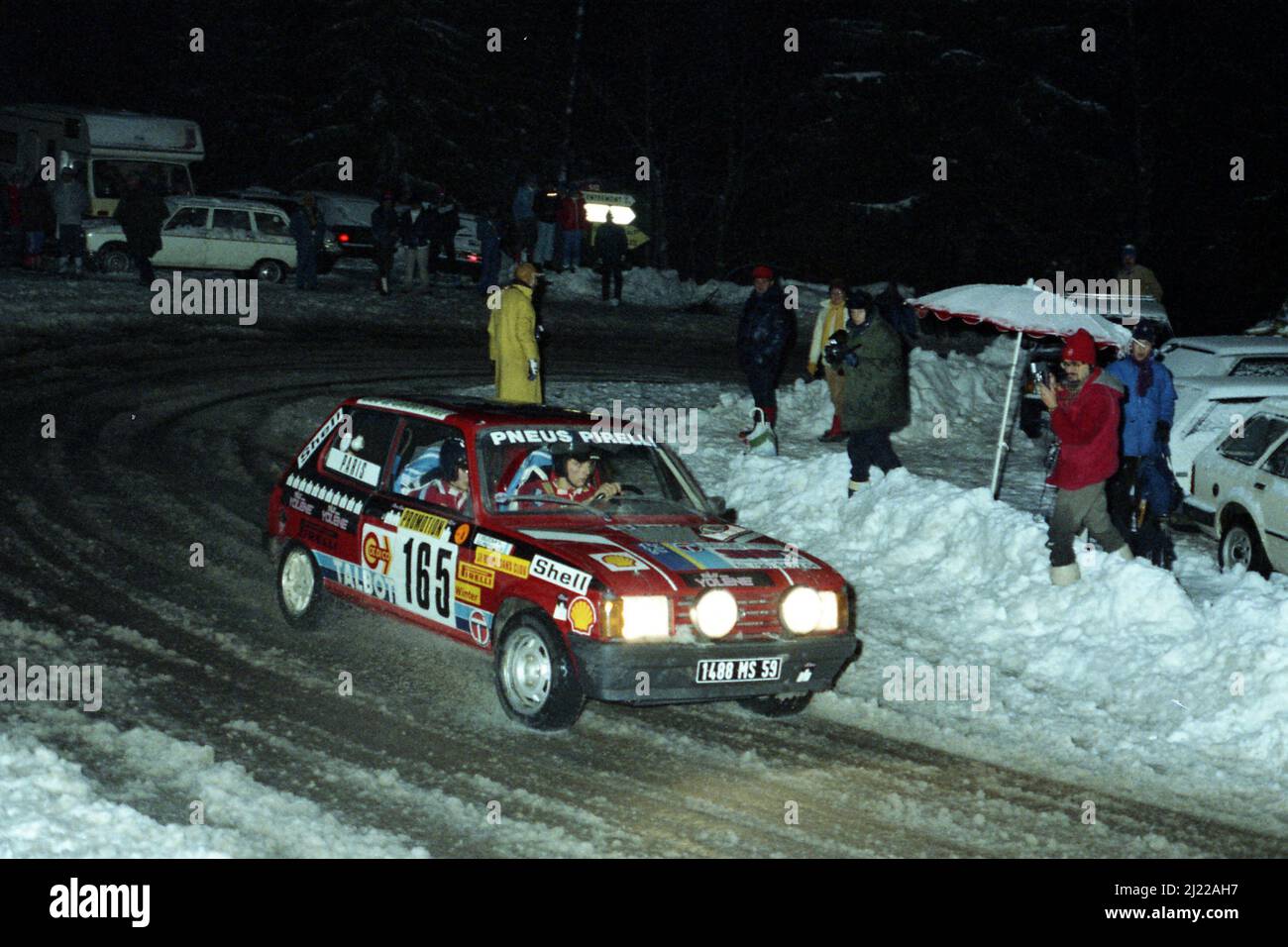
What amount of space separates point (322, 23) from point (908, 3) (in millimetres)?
16011

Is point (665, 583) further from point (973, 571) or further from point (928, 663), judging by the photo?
point (973, 571)

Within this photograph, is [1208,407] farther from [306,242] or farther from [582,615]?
[306,242]

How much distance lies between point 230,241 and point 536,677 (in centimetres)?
2153

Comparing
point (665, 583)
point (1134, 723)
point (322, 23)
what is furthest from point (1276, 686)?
point (322, 23)

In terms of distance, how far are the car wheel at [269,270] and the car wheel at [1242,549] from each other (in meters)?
19.7

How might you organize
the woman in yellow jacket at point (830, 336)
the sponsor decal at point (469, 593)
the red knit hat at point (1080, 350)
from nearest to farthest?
the sponsor decal at point (469, 593), the red knit hat at point (1080, 350), the woman in yellow jacket at point (830, 336)

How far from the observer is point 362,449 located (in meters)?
9.73

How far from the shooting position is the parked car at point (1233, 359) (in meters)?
15.8

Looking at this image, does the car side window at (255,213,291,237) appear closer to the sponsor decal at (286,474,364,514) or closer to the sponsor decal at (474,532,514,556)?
the sponsor decal at (286,474,364,514)

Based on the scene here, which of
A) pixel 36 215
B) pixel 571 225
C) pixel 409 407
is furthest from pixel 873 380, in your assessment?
pixel 571 225

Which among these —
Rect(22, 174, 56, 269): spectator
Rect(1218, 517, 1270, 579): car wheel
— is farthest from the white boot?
Rect(22, 174, 56, 269): spectator

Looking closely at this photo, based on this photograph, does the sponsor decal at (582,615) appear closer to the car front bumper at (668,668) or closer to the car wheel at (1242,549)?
the car front bumper at (668,668)

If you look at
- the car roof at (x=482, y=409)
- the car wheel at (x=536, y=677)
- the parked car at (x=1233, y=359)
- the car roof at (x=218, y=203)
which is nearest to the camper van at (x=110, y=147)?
the car roof at (x=218, y=203)

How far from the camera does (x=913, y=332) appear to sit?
19.1m
